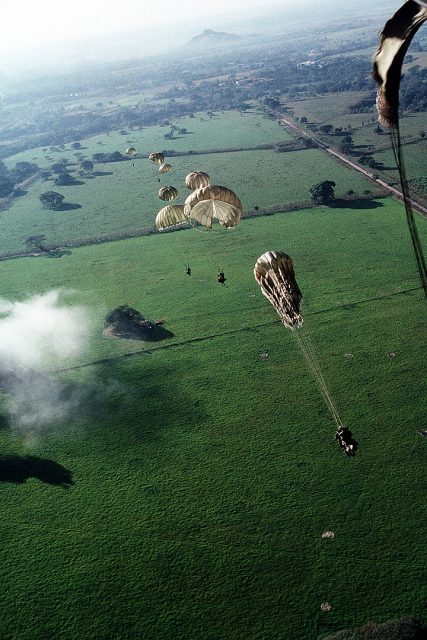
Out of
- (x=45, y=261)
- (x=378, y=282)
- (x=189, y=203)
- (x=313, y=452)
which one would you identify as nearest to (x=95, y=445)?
(x=313, y=452)

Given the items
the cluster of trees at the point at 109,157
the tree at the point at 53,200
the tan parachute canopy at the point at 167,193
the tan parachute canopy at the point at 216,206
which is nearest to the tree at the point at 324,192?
the tan parachute canopy at the point at 167,193

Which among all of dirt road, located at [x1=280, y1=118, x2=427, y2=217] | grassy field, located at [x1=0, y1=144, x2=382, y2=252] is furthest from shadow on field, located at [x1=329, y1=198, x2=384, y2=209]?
grassy field, located at [x1=0, y1=144, x2=382, y2=252]

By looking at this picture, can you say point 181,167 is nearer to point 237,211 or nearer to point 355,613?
point 237,211

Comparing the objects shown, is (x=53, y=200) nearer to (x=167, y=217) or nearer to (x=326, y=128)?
(x=167, y=217)

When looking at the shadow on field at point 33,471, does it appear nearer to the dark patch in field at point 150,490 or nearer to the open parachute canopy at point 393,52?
the dark patch in field at point 150,490

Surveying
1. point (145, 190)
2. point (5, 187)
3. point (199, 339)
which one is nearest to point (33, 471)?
point (199, 339)

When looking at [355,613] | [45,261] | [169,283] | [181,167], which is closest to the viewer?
[355,613]

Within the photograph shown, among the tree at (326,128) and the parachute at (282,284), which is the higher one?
the parachute at (282,284)
